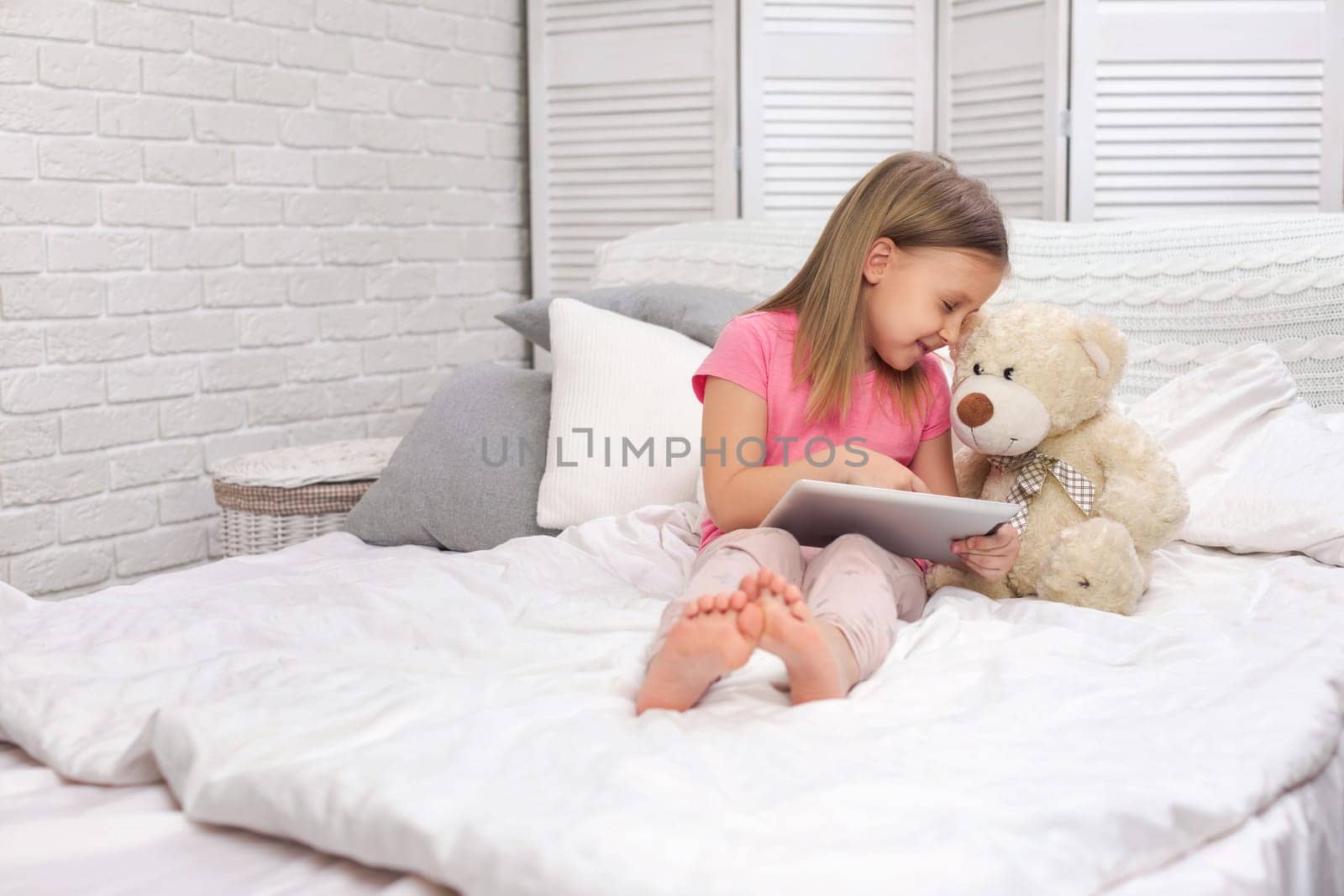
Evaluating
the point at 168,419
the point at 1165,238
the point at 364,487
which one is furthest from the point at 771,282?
the point at 168,419

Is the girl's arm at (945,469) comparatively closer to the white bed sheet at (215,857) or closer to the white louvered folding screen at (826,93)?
the white bed sheet at (215,857)

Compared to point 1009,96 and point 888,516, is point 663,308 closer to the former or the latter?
point 888,516

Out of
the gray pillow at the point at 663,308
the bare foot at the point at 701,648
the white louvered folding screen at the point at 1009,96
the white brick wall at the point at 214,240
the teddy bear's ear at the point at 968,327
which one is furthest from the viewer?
the white louvered folding screen at the point at 1009,96

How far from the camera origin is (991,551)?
133cm

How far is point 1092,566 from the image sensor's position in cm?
132

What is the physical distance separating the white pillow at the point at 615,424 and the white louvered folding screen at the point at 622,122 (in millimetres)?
1075

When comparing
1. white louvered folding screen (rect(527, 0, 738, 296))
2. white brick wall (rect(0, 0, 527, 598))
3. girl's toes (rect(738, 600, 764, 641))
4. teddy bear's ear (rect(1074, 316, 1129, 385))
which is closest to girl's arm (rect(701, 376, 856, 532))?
teddy bear's ear (rect(1074, 316, 1129, 385))

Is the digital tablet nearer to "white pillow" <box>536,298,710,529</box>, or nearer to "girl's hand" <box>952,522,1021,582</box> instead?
"girl's hand" <box>952,522,1021,582</box>

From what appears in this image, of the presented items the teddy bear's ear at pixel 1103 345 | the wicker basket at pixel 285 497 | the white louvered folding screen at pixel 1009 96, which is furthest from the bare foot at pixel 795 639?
the white louvered folding screen at pixel 1009 96

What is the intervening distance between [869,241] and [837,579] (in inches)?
17.2

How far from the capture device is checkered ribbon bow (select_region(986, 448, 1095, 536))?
1.42 m

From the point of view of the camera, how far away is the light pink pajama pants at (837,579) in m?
1.10

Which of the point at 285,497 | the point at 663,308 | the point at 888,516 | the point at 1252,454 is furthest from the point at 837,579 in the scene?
the point at 285,497

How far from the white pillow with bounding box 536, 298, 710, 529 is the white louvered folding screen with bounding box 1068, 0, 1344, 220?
3.82 feet
